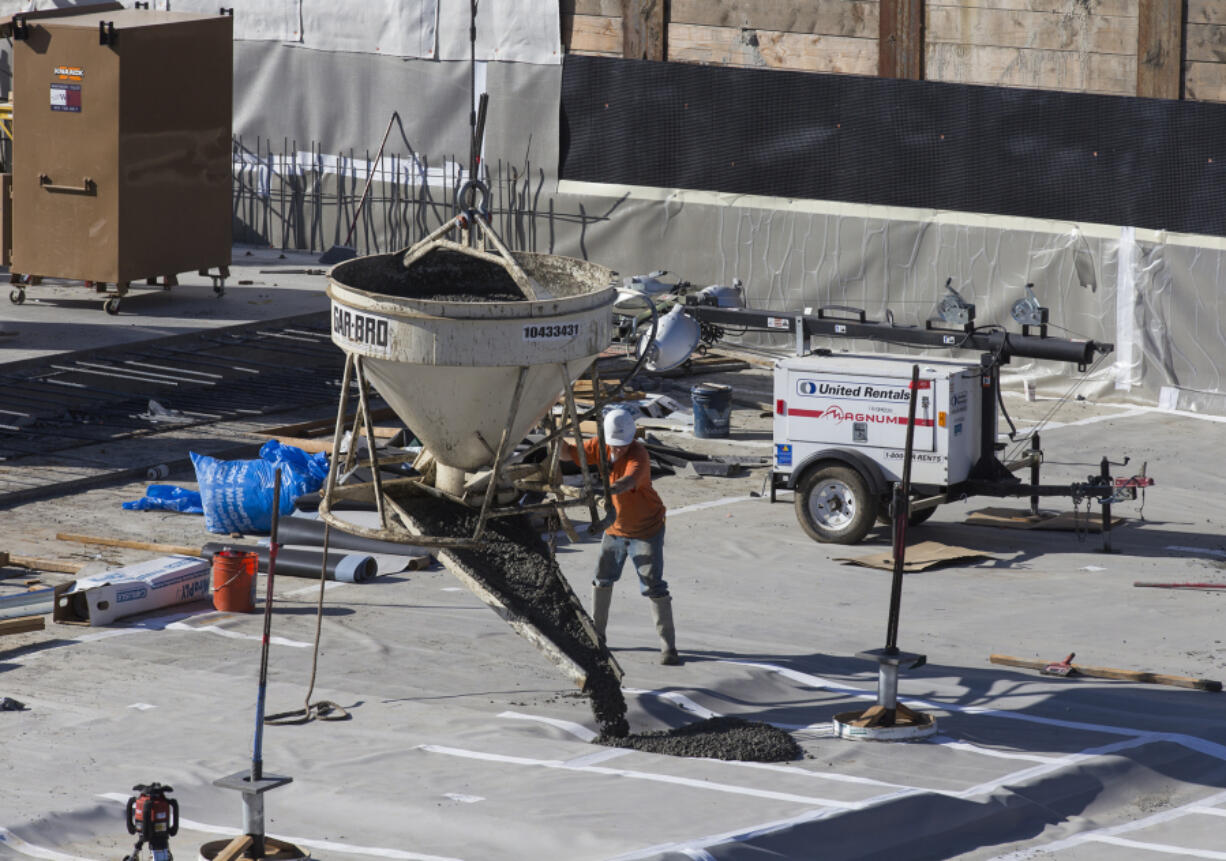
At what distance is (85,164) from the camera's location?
2531 centimetres

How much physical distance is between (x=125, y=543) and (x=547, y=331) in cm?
700

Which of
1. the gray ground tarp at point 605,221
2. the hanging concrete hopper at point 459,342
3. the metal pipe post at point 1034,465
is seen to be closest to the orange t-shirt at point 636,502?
the hanging concrete hopper at point 459,342

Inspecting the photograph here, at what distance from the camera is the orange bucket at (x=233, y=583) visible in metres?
14.8

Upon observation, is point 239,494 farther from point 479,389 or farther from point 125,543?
point 479,389

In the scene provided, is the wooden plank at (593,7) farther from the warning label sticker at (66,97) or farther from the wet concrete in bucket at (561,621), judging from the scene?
the wet concrete in bucket at (561,621)

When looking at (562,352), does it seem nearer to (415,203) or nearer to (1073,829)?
(1073,829)

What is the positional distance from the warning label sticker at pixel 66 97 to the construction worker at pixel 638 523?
46.3 ft

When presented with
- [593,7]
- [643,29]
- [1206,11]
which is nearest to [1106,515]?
[1206,11]

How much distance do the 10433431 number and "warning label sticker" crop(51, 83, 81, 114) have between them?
1572 centimetres

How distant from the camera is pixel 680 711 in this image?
1244 centimetres

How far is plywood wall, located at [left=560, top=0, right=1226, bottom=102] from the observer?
2501 centimetres

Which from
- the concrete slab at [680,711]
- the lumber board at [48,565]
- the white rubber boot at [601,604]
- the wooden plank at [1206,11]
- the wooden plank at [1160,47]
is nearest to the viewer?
the concrete slab at [680,711]

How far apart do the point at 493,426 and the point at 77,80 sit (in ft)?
50.6

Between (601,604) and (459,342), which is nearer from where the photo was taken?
(459,342)
